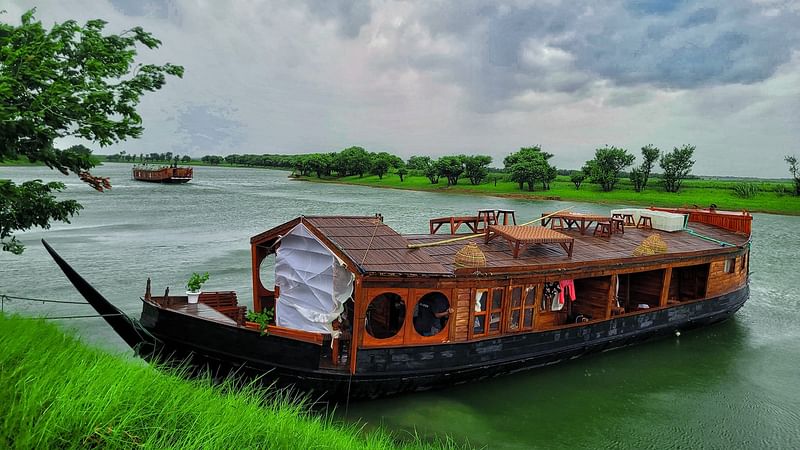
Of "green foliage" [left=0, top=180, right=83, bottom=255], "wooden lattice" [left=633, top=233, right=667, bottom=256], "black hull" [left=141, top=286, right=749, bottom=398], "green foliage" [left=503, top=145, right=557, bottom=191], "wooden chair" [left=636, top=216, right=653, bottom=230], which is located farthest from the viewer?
"green foliage" [left=503, top=145, right=557, bottom=191]

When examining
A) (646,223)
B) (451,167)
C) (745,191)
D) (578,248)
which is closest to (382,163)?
(451,167)

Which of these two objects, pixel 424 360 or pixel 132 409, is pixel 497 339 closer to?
pixel 424 360

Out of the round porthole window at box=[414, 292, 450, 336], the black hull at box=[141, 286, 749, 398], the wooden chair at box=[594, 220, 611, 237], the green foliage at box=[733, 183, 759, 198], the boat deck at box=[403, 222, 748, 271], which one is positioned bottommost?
the black hull at box=[141, 286, 749, 398]

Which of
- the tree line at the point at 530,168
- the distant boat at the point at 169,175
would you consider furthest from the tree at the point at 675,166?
the distant boat at the point at 169,175

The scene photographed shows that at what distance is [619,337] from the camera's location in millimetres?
13055

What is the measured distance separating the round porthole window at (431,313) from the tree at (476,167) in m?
67.2

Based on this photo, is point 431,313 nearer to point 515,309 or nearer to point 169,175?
point 515,309

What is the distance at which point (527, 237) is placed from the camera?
38.4 ft

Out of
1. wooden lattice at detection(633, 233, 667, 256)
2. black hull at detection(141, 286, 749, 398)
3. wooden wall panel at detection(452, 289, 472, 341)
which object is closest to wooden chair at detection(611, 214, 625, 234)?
wooden lattice at detection(633, 233, 667, 256)

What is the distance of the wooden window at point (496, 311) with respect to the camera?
10867 mm

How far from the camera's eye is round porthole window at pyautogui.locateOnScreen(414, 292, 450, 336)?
10875 millimetres

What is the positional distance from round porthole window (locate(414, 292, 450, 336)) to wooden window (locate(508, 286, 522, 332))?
4.96 ft

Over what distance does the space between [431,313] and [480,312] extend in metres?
1.11

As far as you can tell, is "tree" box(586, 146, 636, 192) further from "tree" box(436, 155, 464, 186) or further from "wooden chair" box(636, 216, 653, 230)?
"wooden chair" box(636, 216, 653, 230)
